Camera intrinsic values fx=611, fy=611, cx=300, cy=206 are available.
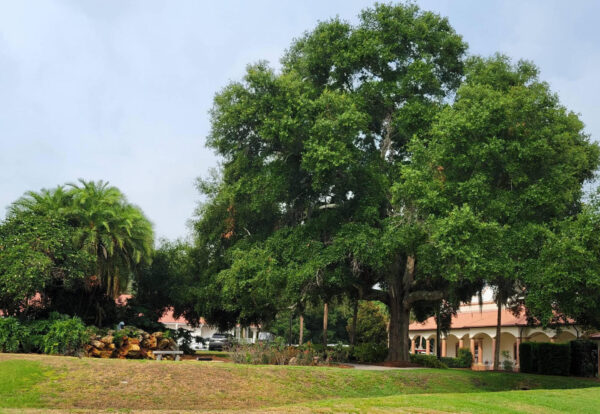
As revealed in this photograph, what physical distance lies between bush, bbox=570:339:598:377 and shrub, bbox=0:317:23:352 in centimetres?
2805

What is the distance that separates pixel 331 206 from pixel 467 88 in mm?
8829

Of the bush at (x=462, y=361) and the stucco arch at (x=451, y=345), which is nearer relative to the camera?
the bush at (x=462, y=361)

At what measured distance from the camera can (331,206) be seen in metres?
30.7

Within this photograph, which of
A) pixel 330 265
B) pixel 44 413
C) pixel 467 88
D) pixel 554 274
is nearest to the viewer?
pixel 44 413

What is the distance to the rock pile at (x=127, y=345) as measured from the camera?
72.2 feet

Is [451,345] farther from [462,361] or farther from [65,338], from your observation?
[65,338]

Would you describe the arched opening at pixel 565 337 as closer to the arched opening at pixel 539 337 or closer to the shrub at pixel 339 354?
the arched opening at pixel 539 337

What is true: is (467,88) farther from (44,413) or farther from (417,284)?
(44,413)

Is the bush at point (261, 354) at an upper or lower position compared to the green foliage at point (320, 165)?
lower

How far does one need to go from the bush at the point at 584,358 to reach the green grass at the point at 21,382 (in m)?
28.0

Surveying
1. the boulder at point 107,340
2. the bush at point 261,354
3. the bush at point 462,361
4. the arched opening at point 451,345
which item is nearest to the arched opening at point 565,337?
the bush at point 462,361

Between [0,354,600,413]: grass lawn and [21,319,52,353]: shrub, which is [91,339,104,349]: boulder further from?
[0,354,600,413]: grass lawn

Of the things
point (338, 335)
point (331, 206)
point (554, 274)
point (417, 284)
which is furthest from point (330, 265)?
point (338, 335)

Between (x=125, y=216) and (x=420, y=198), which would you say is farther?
(x=125, y=216)
